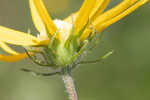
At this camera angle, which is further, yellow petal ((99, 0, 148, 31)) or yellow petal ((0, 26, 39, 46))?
yellow petal ((0, 26, 39, 46))

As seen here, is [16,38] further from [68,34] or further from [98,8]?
[98,8]

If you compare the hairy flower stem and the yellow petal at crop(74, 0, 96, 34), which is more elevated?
the yellow petal at crop(74, 0, 96, 34)

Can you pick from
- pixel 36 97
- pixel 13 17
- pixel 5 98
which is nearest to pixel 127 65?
pixel 36 97

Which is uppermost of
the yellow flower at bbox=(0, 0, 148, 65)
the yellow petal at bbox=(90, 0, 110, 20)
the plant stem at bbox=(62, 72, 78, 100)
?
the yellow petal at bbox=(90, 0, 110, 20)

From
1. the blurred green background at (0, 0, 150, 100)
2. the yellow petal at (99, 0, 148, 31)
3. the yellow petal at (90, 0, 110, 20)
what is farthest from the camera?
the blurred green background at (0, 0, 150, 100)

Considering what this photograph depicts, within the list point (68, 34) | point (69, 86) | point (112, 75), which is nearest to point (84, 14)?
point (68, 34)

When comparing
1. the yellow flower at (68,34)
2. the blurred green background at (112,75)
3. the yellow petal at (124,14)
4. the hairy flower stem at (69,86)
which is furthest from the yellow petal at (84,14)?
the blurred green background at (112,75)

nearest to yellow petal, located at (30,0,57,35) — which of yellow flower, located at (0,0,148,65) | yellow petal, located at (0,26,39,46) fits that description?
yellow flower, located at (0,0,148,65)

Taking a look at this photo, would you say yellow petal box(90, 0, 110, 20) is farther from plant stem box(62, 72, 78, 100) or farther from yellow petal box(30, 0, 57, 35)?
plant stem box(62, 72, 78, 100)

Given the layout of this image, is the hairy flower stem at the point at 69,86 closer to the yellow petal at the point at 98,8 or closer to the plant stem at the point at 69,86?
the plant stem at the point at 69,86
